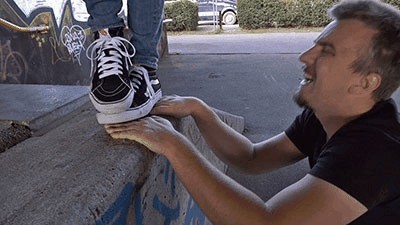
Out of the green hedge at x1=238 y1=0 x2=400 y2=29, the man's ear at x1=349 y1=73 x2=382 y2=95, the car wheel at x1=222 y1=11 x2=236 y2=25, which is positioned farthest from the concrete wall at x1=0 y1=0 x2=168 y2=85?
the car wheel at x1=222 y1=11 x2=236 y2=25

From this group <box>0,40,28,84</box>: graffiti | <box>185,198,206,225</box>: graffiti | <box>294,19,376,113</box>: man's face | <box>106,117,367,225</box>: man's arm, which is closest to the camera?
<box>106,117,367,225</box>: man's arm

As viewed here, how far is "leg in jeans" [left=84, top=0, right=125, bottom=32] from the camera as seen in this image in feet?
5.92

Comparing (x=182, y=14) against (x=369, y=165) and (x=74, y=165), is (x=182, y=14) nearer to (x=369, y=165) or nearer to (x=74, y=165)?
(x=74, y=165)

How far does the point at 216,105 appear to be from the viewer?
6574 millimetres

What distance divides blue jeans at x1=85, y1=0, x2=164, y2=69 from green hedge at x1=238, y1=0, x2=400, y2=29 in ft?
54.4

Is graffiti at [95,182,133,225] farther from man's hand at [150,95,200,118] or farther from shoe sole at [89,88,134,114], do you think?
man's hand at [150,95,200,118]

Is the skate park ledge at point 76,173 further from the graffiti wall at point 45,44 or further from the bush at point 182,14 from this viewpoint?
the bush at point 182,14

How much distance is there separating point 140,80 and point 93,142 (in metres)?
0.34

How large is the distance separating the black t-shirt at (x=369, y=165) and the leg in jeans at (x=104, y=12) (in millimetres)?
1069

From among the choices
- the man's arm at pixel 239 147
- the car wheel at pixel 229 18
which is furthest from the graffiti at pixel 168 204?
the car wheel at pixel 229 18

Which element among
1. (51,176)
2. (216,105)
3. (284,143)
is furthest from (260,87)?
(51,176)

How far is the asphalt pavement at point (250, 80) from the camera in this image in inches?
170

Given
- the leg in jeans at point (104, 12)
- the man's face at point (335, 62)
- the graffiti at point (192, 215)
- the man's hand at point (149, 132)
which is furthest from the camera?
the graffiti at point (192, 215)

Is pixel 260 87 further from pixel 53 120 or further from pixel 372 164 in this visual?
pixel 372 164
